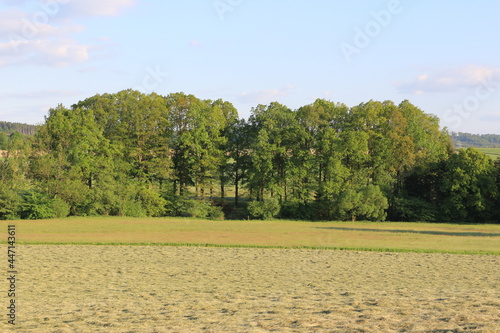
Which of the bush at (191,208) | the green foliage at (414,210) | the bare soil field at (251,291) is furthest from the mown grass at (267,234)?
the green foliage at (414,210)

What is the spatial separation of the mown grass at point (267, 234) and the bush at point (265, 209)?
2680 mm

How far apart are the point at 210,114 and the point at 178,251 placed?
35718mm

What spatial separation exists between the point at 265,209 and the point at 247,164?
756 cm

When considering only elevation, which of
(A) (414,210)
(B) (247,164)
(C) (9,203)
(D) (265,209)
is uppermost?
(B) (247,164)

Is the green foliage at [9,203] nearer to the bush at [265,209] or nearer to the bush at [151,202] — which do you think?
the bush at [151,202]

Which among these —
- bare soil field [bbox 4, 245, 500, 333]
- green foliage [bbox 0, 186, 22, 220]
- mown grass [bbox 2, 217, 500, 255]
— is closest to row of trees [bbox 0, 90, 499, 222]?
green foliage [bbox 0, 186, 22, 220]

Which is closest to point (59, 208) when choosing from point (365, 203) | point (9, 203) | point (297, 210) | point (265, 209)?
point (9, 203)

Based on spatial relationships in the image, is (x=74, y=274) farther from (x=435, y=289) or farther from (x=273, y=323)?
(x=435, y=289)

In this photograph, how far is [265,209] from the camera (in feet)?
209

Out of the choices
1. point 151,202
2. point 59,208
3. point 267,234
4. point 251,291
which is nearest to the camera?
point 251,291

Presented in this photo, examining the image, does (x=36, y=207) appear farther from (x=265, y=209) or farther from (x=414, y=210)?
(x=414, y=210)

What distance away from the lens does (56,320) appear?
581 inches

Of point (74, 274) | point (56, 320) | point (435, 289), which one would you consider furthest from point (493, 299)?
point (74, 274)

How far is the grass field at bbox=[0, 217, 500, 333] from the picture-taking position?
1397 centimetres
